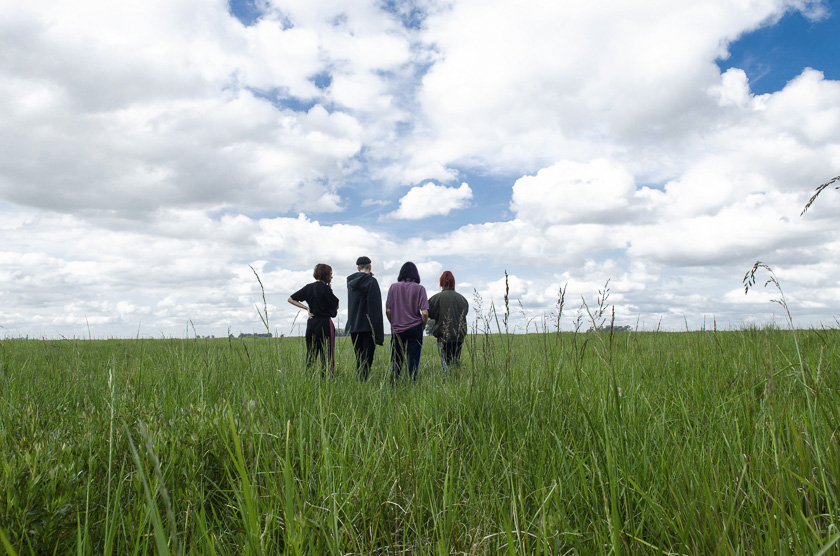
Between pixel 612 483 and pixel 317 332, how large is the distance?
7019 millimetres

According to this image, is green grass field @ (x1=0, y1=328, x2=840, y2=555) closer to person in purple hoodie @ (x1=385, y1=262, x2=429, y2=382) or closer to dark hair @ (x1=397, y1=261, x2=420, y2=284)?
person in purple hoodie @ (x1=385, y1=262, x2=429, y2=382)

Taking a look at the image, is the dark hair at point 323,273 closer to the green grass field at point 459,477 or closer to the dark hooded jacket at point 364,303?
the dark hooded jacket at point 364,303

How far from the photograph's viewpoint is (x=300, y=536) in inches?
61.4

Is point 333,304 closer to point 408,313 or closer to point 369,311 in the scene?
point 369,311

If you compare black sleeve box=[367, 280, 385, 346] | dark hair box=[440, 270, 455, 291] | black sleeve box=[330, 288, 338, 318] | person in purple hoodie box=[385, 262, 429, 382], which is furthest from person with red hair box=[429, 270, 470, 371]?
black sleeve box=[330, 288, 338, 318]

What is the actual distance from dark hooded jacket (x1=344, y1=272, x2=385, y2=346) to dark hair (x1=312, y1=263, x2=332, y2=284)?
0.35m

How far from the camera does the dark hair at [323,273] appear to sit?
8.27 metres

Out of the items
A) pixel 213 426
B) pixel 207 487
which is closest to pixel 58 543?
pixel 207 487

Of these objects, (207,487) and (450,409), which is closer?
(207,487)

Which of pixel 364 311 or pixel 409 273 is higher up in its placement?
pixel 409 273

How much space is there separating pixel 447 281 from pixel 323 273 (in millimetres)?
2358

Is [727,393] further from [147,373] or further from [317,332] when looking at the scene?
[317,332]

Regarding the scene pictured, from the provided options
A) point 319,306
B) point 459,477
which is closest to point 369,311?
point 319,306

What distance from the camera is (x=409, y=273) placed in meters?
8.48
